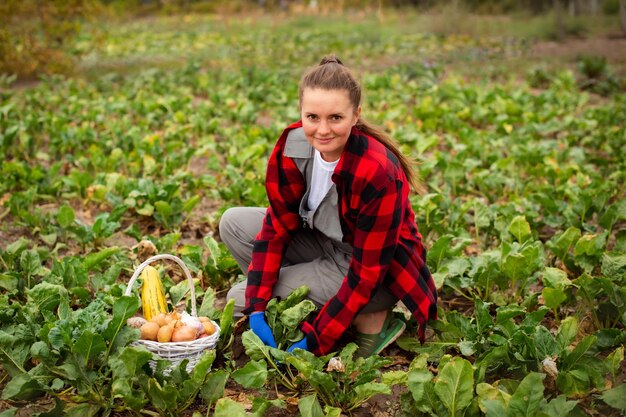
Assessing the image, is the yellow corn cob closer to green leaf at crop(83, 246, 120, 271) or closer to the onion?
the onion

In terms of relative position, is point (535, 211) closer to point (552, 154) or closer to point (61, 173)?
point (552, 154)

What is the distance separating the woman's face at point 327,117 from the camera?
299 centimetres

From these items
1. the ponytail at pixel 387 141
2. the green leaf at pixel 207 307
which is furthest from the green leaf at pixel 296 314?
the ponytail at pixel 387 141

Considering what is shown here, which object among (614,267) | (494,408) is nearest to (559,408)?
(494,408)

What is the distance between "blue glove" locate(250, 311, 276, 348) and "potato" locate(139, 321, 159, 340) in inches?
18.4

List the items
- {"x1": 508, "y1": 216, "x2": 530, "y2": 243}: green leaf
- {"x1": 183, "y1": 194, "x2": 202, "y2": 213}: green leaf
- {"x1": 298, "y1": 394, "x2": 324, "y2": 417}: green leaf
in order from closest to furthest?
{"x1": 298, "y1": 394, "x2": 324, "y2": 417}: green leaf < {"x1": 508, "y1": 216, "x2": 530, "y2": 243}: green leaf < {"x1": 183, "y1": 194, "x2": 202, "y2": 213}: green leaf

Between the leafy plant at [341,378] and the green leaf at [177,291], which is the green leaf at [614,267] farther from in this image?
the green leaf at [177,291]

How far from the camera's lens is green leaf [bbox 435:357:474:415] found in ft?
8.86

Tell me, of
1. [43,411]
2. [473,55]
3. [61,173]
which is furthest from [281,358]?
[473,55]

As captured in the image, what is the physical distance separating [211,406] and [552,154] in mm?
4812

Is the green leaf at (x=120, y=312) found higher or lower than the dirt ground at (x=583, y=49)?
higher

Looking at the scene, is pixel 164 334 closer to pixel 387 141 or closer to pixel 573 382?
pixel 387 141

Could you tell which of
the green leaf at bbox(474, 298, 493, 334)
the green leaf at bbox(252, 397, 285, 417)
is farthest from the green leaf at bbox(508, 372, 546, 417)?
the green leaf at bbox(252, 397, 285, 417)

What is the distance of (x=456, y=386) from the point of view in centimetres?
271
